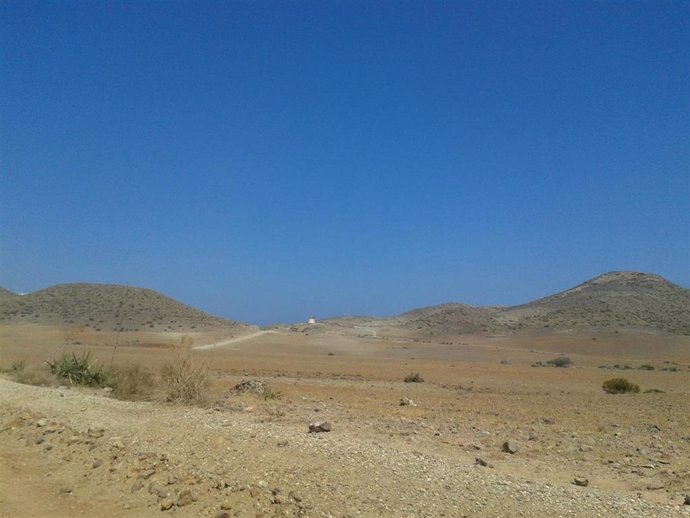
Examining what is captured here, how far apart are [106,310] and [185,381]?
258 ft

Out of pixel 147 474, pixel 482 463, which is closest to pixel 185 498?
pixel 147 474

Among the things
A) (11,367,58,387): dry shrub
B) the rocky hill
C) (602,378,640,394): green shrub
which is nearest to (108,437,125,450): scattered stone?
(11,367,58,387): dry shrub

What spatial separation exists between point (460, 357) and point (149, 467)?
52238 mm

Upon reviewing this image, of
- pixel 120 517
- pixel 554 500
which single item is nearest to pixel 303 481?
pixel 120 517

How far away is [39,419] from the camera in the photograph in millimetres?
13477

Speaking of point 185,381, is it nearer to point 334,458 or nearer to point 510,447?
point 334,458

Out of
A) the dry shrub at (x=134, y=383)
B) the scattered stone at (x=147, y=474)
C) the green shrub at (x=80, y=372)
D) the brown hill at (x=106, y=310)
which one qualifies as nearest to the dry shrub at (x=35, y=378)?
the green shrub at (x=80, y=372)

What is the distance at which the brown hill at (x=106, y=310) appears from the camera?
7900cm

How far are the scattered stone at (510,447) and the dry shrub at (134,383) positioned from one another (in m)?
9.84

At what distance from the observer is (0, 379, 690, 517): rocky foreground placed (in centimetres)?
802

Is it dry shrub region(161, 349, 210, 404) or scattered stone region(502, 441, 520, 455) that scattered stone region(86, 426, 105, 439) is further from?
scattered stone region(502, 441, 520, 455)

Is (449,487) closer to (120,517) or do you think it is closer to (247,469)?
(247,469)

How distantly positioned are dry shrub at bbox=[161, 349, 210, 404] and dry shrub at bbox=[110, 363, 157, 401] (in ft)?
4.88

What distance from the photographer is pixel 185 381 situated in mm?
15188
